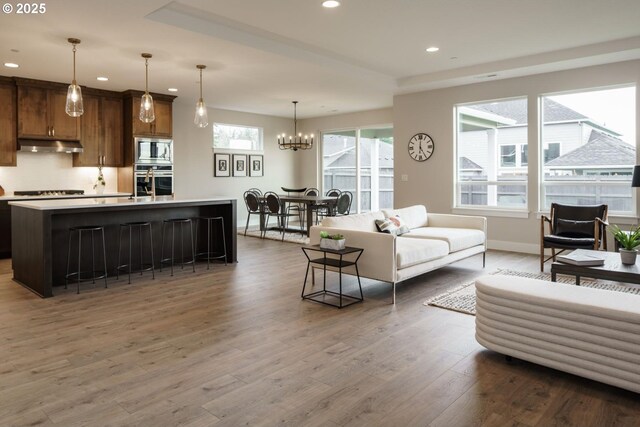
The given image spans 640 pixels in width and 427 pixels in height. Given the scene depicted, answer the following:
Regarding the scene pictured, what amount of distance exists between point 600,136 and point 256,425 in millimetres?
6424

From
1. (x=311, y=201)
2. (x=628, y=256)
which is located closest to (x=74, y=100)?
(x=311, y=201)

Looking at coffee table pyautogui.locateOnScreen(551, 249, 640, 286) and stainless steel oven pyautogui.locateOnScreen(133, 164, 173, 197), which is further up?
stainless steel oven pyautogui.locateOnScreen(133, 164, 173, 197)

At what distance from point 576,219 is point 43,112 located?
26.4 ft

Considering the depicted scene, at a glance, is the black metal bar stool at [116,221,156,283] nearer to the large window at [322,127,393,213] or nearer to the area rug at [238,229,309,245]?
the area rug at [238,229,309,245]

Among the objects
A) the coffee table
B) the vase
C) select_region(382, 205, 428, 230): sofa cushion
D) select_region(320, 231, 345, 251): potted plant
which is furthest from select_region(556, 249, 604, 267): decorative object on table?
select_region(382, 205, 428, 230): sofa cushion

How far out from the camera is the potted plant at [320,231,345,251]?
429 cm

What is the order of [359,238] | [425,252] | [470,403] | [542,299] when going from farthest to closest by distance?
[425,252]
[359,238]
[542,299]
[470,403]

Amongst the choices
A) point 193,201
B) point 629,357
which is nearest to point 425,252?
point 629,357

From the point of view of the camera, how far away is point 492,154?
7523 mm

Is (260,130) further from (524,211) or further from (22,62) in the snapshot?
(524,211)

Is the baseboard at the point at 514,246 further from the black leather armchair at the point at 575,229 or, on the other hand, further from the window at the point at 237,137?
the window at the point at 237,137

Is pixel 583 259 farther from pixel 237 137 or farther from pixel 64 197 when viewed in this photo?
pixel 237 137

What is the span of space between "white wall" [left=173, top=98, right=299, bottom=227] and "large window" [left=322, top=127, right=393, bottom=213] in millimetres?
1353

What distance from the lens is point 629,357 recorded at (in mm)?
2396
